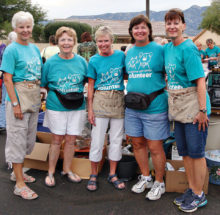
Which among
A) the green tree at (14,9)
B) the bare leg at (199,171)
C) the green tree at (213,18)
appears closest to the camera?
the bare leg at (199,171)

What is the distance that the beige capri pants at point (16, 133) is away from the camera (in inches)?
109

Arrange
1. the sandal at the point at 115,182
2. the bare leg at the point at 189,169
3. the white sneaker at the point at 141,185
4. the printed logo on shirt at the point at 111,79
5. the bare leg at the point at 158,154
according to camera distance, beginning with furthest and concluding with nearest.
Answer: the sandal at the point at 115,182, the white sneaker at the point at 141,185, the printed logo on shirt at the point at 111,79, the bare leg at the point at 158,154, the bare leg at the point at 189,169

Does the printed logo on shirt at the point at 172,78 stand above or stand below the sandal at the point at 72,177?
above

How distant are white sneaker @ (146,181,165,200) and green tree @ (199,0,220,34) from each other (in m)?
32.9

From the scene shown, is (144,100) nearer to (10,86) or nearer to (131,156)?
(131,156)

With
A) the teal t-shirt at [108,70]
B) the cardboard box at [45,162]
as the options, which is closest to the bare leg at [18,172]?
the cardboard box at [45,162]

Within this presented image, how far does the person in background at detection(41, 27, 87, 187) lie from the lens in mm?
2904

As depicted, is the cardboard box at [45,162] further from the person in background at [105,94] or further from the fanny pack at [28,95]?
the fanny pack at [28,95]

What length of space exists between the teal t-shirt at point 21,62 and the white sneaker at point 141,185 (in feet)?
5.34

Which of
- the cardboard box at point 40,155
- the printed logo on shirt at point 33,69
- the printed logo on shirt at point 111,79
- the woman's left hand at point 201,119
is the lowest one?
the cardboard box at point 40,155

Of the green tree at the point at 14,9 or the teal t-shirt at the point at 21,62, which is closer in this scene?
the teal t-shirt at the point at 21,62

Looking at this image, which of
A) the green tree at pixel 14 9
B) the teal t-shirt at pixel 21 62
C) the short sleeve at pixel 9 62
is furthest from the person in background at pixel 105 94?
the green tree at pixel 14 9

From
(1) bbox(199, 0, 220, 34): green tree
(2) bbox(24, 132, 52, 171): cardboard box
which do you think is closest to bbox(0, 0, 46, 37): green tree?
(1) bbox(199, 0, 220, 34): green tree

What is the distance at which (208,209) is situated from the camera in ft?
8.62
